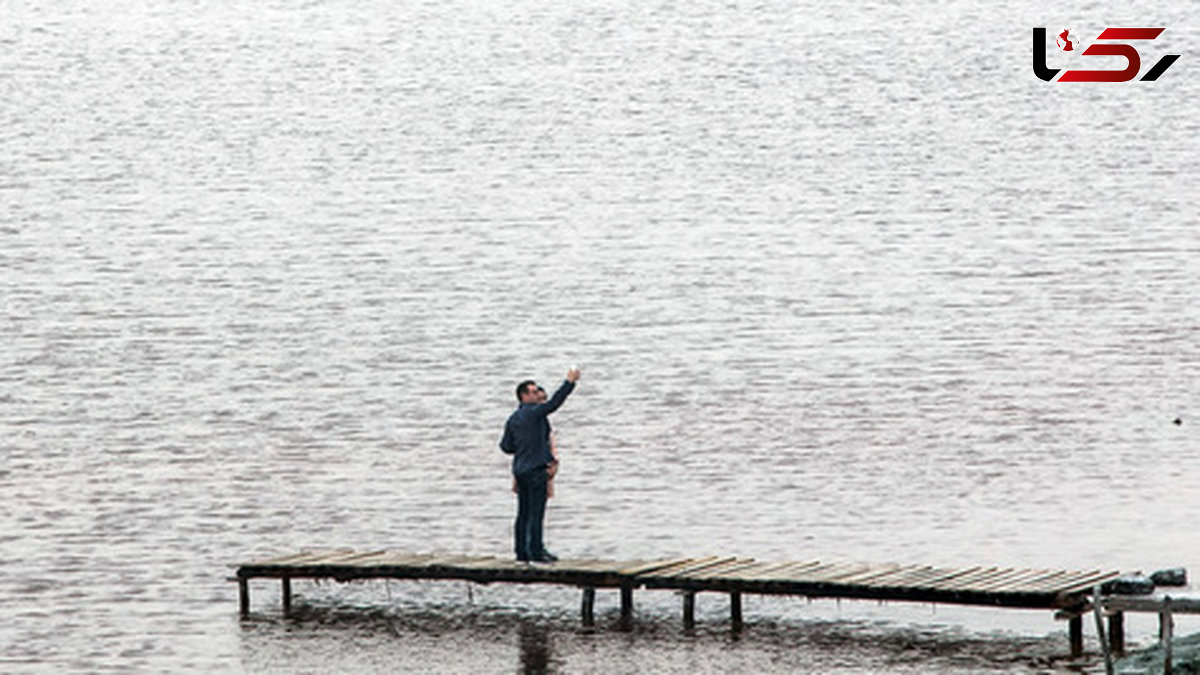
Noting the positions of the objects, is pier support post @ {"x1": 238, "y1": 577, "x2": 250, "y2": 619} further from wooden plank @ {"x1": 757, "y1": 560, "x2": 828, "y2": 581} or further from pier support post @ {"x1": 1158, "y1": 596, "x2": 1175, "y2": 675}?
pier support post @ {"x1": 1158, "y1": 596, "x2": 1175, "y2": 675}

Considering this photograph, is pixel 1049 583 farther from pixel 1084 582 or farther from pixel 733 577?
pixel 733 577

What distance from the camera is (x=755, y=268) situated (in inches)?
2480

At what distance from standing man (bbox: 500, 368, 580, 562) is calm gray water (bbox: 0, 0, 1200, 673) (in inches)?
33.2

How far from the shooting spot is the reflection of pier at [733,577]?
2553 centimetres

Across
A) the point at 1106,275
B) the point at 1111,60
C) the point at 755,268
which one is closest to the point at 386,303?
the point at 755,268

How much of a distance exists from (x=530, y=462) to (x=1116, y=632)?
7.00 m

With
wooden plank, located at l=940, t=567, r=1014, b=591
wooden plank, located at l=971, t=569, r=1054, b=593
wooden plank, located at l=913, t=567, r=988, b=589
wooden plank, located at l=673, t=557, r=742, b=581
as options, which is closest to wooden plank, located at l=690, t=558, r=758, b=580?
wooden plank, located at l=673, t=557, r=742, b=581

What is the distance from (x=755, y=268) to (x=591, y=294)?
502 cm

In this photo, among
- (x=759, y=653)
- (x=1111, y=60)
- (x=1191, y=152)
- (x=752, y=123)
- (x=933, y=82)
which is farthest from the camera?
(x=1111, y=60)

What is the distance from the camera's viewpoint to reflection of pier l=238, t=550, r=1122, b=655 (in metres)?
25.5

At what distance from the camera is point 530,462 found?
28.4 metres

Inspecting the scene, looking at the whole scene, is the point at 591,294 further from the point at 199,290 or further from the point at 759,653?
the point at 759,653

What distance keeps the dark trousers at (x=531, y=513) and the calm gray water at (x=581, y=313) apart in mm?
760
